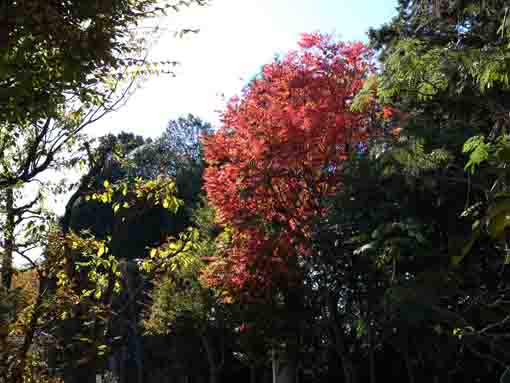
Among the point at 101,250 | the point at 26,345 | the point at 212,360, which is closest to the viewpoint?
the point at 26,345

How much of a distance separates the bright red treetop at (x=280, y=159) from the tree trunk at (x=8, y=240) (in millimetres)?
7993

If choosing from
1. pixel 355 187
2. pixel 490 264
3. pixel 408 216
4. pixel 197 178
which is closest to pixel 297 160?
pixel 355 187

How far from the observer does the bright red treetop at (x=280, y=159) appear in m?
12.3

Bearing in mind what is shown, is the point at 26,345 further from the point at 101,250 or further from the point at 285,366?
the point at 285,366

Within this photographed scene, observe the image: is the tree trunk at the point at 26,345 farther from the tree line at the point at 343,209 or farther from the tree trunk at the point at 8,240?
the tree line at the point at 343,209

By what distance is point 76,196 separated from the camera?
150 inches

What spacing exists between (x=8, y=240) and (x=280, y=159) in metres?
8.69

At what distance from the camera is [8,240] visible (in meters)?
3.86

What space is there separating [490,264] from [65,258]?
807cm

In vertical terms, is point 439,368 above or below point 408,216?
below

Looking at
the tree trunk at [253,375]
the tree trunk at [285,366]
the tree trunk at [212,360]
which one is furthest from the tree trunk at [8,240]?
the tree trunk at [212,360]

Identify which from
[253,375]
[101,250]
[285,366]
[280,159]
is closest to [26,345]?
[101,250]

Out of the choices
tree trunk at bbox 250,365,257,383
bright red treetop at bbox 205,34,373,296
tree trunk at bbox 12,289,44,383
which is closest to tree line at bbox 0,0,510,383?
bright red treetop at bbox 205,34,373,296

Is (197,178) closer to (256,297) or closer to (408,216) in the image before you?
(256,297)
